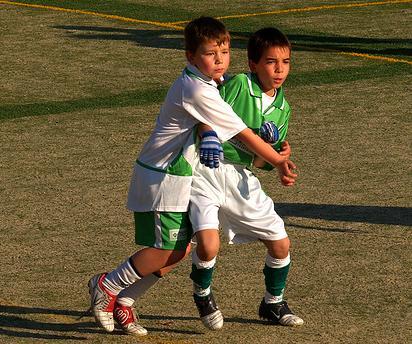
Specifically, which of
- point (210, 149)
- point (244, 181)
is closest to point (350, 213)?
point (244, 181)

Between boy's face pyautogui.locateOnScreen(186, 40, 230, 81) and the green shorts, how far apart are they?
2.29 ft

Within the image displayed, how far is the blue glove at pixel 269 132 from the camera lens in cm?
628

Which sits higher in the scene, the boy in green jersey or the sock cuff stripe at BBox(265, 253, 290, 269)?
the boy in green jersey

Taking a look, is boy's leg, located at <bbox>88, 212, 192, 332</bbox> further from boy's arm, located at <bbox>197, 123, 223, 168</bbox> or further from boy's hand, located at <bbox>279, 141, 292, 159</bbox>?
boy's hand, located at <bbox>279, 141, 292, 159</bbox>

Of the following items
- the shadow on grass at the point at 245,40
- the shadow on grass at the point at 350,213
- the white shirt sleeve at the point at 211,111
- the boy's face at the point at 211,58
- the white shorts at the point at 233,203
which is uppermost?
the boy's face at the point at 211,58

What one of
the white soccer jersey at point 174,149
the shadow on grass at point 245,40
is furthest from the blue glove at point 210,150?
the shadow on grass at point 245,40

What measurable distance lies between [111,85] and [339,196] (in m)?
5.13

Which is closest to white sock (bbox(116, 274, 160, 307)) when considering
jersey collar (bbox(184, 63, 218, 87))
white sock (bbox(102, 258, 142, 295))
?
white sock (bbox(102, 258, 142, 295))

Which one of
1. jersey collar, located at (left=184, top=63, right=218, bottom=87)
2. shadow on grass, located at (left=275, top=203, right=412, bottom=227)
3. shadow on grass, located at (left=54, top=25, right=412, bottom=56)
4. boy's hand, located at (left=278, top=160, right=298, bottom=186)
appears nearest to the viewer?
boy's hand, located at (left=278, top=160, right=298, bottom=186)

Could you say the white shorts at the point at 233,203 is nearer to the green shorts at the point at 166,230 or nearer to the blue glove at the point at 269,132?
the green shorts at the point at 166,230

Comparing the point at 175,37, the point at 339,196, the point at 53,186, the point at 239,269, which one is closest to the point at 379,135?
the point at 339,196

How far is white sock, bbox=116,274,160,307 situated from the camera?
6496 mm

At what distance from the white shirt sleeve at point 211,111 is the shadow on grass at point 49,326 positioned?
43.3 inches

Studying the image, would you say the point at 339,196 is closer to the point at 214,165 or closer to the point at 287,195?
the point at 287,195
